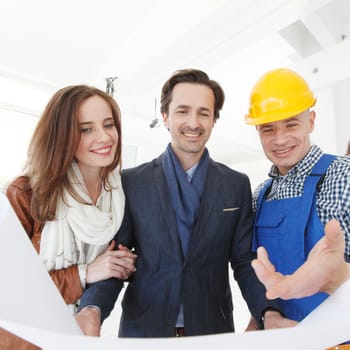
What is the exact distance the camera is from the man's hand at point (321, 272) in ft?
1.76

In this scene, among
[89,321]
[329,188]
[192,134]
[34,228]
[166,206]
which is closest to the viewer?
[89,321]

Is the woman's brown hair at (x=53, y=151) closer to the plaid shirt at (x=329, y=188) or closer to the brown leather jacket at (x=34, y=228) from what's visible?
the brown leather jacket at (x=34, y=228)

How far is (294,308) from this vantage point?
102 cm

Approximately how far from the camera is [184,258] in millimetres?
1201

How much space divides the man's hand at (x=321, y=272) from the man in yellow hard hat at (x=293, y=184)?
0.48 meters

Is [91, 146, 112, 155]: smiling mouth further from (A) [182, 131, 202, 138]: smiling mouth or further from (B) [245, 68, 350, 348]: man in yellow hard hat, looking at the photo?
(B) [245, 68, 350, 348]: man in yellow hard hat

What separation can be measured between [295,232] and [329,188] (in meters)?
0.19

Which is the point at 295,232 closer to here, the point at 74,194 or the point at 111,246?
the point at 111,246

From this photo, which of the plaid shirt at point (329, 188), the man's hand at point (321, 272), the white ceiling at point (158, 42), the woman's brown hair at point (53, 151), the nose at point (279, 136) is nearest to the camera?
the man's hand at point (321, 272)

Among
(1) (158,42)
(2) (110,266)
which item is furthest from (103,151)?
(1) (158,42)

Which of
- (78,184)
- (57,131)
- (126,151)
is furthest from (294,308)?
(126,151)

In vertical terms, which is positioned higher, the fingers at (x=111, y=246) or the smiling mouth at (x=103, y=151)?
the smiling mouth at (x=103, y=151)

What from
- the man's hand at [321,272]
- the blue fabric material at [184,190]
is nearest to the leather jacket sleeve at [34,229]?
the blue fabric material at [184,190]

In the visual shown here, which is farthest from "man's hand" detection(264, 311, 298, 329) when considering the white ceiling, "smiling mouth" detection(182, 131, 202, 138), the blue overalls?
the white ceiling
